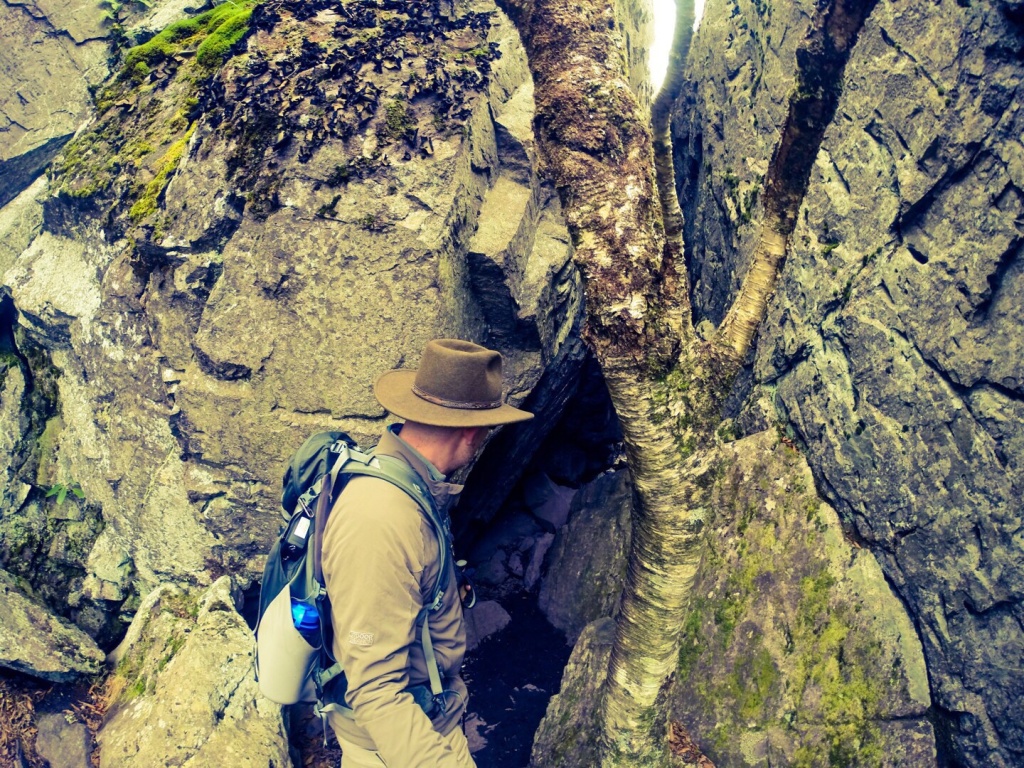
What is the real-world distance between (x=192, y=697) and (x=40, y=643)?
1584 millimetres

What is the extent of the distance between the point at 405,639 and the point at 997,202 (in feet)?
13.7

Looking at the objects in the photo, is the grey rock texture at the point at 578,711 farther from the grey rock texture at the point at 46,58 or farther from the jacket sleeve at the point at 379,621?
the grey rock texture at the point at 46,58

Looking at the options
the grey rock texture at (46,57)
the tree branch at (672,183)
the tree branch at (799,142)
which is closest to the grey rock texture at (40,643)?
the tree branch at (672,183)

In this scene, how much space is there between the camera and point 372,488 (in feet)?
11.1

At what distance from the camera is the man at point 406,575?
10.6 ft

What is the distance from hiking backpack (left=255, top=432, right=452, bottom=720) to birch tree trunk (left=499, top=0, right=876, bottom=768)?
1338 millimetres

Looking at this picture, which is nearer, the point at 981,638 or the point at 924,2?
the point at 981,638

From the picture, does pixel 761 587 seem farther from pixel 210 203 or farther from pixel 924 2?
pixel 210 203

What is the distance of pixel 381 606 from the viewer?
322 centimetres

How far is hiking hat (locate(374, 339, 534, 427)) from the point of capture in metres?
3.66

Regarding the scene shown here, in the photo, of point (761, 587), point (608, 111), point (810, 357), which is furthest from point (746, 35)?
point (761, 587)

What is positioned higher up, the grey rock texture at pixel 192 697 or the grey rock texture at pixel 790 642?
the grey rock texture at pixel 790 642

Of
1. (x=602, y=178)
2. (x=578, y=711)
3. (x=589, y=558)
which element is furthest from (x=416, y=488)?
(x=589, y=558)

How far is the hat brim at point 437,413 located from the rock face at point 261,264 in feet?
7.29
